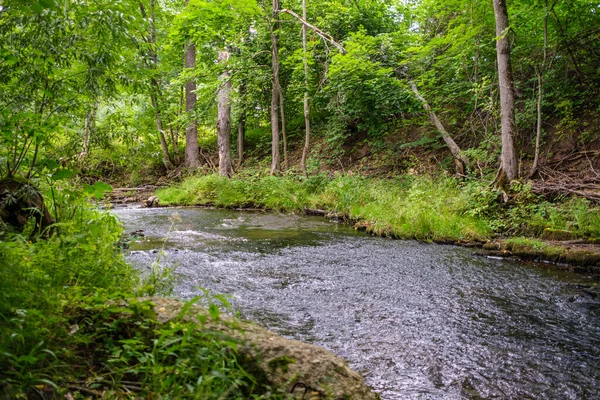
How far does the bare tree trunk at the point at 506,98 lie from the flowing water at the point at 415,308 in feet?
9.85

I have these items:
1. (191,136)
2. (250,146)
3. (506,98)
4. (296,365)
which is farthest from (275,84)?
(296,365)

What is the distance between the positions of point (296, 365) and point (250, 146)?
1803 cm

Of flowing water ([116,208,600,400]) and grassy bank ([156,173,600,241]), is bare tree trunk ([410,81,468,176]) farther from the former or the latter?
flowing water ([116,208,600,400])

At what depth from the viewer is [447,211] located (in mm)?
8562

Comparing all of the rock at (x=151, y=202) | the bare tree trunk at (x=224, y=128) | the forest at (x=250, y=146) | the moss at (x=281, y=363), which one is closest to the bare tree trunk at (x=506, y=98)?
the forest at (x=250, y=146)

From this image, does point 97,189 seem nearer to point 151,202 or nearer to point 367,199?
point 367,199

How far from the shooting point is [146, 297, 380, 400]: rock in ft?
6.69

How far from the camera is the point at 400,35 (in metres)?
14.1

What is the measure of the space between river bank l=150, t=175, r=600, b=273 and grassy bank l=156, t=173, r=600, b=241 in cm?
2

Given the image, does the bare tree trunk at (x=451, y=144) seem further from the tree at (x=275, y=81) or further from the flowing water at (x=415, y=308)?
the tree at (x=275, y=81)

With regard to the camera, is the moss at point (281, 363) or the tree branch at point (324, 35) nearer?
the moss at point (281, 363)

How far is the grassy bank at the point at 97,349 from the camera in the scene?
5.74 ft

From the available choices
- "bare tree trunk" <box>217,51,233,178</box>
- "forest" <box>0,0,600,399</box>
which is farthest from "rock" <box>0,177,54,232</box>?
"bare tree trunk" <box>217,51,233,178</box>

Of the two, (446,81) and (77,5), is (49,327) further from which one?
(446,81)
